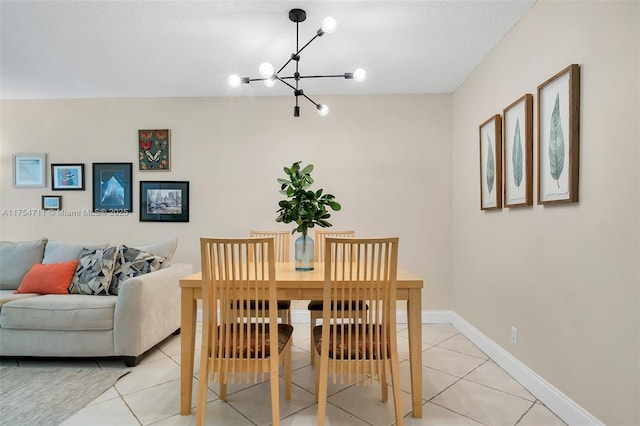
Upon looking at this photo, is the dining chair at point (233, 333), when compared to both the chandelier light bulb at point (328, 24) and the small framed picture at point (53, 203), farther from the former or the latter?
the small framed picture at point (53, 203)

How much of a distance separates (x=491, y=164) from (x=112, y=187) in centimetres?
390

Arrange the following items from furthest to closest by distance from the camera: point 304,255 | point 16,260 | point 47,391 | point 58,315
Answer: point 16,260, point 58,315, point 304,255, point 47,391

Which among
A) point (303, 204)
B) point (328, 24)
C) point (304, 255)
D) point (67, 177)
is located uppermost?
point (328, 24)

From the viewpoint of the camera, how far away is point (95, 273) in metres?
2.95

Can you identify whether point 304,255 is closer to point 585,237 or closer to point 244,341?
point 244,341

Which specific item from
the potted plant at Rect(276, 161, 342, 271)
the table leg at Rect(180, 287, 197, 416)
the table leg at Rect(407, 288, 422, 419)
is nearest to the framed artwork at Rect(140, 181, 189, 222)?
the potted plant at Rect(276, 161, 342, 271)

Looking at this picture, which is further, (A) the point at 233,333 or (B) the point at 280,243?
(B) the point at 280,243

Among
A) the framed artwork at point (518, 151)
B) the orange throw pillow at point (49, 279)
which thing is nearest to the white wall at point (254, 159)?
the orange throw pillow at point (49, 279)

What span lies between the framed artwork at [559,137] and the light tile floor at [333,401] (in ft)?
4.08

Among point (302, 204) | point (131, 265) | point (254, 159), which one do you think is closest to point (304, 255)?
point (302, 204)

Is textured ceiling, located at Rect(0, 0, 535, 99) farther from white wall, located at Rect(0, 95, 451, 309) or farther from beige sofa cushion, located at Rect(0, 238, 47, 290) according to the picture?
beige sofa cushion, located at Rect(0, 238, 47, 290)

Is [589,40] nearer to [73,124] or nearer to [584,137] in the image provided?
[584,137]

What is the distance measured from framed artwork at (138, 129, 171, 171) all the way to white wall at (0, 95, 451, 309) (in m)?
0.08

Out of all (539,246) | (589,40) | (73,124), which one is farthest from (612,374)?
(73,124)
